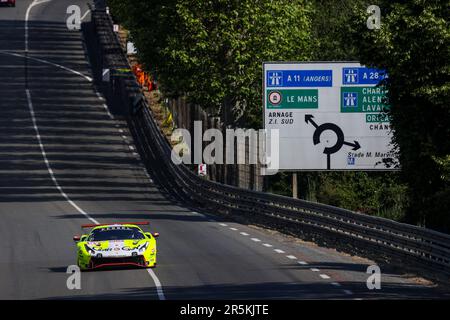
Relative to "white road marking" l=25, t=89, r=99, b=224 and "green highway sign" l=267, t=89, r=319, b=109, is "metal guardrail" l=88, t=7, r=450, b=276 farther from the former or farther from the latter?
"white road marking" l=25, t=89, r=99, b=224

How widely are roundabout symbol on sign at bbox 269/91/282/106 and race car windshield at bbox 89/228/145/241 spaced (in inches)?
605

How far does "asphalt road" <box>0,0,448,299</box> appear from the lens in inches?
1091

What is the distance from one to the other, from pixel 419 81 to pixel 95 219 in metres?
16.9

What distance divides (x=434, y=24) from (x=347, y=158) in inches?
651

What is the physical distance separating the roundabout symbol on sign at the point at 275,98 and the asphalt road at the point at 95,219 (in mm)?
4445

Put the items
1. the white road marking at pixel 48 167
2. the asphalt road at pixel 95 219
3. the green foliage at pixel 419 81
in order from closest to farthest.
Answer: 1. the asphalt road at pixel 95 219
2. the green foliage at pixel 419 81
3. the white road marking at pixel 48 167

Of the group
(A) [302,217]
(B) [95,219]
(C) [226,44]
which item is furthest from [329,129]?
(C) [226,44]

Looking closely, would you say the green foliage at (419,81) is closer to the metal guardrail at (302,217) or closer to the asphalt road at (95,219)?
the metal guardrail at (302,217)

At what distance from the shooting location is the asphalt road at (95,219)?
27703mm

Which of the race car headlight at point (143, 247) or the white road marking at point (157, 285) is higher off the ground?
the race car headlight at point (143, 247)

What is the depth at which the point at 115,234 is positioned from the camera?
106ft

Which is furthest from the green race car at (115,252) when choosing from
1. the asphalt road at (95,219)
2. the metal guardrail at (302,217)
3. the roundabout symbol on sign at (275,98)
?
the roundabout symbol on sign at (275,98)

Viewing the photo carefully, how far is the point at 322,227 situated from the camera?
1533 inches
